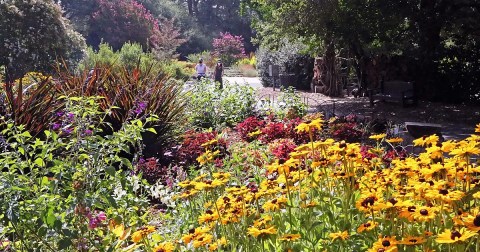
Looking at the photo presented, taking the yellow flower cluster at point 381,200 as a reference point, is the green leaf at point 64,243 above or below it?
below

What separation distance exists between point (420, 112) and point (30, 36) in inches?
397

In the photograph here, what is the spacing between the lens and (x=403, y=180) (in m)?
2.85

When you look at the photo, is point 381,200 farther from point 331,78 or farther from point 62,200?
point 331,78

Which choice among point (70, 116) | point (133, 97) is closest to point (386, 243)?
point (70, 116)

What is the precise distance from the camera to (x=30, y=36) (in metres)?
15.5

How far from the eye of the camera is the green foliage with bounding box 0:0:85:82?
1547 centimetres

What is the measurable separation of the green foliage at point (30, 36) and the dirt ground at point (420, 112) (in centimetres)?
632

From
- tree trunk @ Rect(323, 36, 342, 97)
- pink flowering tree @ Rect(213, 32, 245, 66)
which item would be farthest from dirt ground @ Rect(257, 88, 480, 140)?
pink flowering tree @ Rect(213, 32, 245, 66)

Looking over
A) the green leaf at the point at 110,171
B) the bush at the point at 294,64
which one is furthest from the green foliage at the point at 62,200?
the bush at the point at 294,64

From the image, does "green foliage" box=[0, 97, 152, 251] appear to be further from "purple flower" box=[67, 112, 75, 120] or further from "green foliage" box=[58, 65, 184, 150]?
"green foliage" box=[58, 65, 184, 150]

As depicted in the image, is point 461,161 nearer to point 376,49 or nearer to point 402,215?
point 402,215

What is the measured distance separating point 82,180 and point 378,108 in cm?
1105

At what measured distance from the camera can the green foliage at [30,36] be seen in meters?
15.5

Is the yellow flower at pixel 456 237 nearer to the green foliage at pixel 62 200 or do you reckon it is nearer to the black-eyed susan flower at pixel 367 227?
the black-eyed susan flower at pixel 367 227
